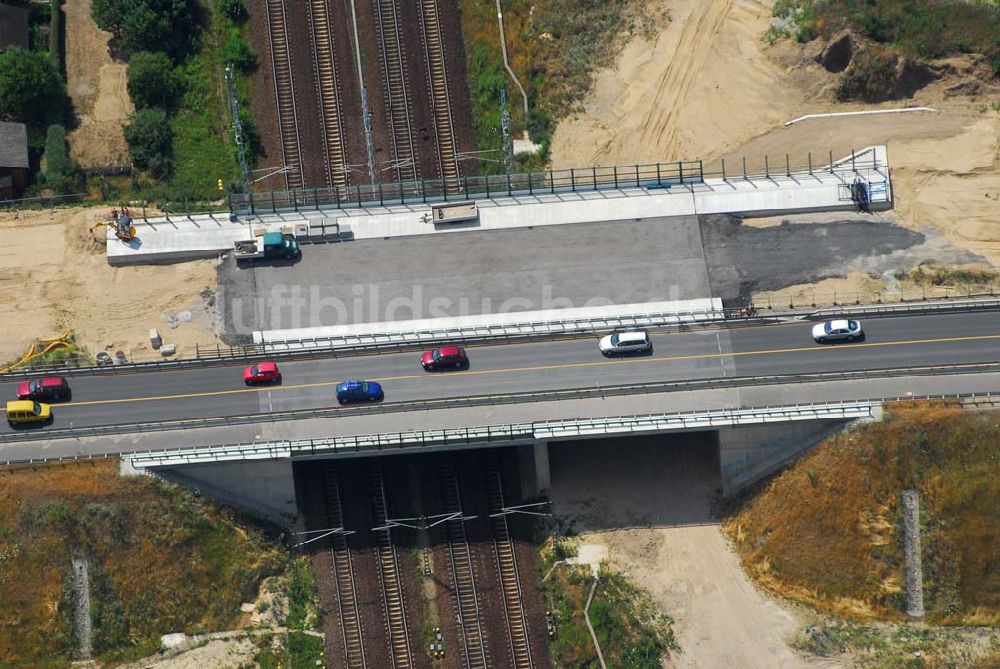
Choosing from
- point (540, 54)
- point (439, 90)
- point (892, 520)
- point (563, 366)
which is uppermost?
point (540, 54)

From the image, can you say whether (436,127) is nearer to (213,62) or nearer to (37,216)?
(213,62)

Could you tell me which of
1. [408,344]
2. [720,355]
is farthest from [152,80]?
[720,355]

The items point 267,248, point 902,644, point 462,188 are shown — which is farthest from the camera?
point 462,188

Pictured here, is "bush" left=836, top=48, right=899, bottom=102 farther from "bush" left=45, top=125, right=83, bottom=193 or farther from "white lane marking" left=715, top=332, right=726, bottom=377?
"bush" left=45, top=125, right=83, bottom=193

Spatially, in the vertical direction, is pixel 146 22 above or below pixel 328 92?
above

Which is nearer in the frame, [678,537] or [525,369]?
[678,537]

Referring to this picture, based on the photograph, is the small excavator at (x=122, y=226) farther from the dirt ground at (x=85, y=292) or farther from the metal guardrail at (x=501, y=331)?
the metal guardrail at (x=501, y=331)

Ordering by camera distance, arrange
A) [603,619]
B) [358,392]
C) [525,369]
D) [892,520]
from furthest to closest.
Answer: [525,369], [358,392], [603,619], [892,520]

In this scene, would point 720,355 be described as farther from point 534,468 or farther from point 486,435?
point 486,435
